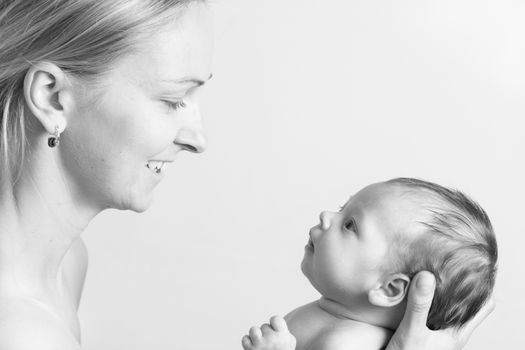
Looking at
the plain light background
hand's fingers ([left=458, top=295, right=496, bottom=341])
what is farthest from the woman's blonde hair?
the plain light background

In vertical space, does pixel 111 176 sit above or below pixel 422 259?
above

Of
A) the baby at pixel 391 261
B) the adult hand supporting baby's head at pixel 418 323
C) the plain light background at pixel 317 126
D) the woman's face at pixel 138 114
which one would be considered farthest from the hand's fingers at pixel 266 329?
the plain light background at pixel 317 126

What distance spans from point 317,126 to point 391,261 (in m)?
2.14

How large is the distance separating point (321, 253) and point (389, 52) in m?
2.22

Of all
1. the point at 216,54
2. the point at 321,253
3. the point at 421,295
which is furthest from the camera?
the point at 216,54

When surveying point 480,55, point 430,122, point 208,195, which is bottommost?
point 208,195

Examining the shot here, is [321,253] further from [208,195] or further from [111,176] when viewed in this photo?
[208,195]

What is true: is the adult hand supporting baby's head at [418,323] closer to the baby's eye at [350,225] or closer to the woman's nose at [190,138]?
the baby's eye at [350,225]

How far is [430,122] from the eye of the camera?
430 centimetres

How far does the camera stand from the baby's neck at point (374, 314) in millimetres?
2219

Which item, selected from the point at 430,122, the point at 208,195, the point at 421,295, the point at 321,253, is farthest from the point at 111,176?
the point at 430,122

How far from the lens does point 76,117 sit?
1.90 metres

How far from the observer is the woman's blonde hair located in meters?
1.83

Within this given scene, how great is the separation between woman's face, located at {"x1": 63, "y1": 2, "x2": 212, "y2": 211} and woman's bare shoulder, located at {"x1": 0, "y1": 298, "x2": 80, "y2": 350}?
0.25 metres
